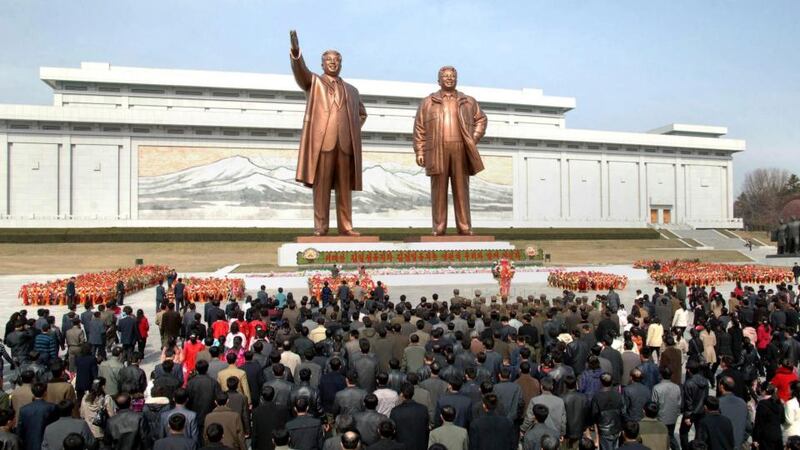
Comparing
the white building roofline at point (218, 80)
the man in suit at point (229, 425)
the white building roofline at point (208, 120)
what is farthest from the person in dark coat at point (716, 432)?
the white building roofline at point (218, 80)

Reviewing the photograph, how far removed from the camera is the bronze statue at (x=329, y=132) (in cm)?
2011

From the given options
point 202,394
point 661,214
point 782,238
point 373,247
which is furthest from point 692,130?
Answer: point 202,394

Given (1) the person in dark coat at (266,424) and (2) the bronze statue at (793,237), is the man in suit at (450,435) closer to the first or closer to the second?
(1) the person in dark coat at (266,424)

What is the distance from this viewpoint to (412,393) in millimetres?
4789

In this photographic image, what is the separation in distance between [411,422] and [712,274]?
18.5m

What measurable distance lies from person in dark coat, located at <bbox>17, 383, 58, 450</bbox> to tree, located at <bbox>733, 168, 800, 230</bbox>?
60527mm

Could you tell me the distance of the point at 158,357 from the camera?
32.9 feet

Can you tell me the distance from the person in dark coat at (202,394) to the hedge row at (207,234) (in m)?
32.4

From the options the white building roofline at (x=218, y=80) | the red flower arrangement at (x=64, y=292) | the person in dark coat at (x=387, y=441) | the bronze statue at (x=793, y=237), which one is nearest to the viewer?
the person in dark coat at (x=387, y=441)

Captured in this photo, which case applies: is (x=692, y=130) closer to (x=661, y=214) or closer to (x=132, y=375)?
(x=661, y=214)

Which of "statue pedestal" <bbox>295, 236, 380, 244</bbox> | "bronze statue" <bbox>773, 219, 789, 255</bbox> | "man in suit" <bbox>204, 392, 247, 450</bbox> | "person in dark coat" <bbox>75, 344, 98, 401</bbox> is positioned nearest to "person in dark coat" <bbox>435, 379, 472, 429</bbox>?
"man in suit" <bbox>204, 392, 247, 450</bbox>

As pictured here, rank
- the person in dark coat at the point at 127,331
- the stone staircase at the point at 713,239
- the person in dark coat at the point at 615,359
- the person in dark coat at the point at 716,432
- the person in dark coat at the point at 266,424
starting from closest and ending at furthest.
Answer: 1. the person in dark coat at the point at 716,432
2. the person in dark coat at the point at 266,424
3. the person in dark coat at the point at 615,359
4. the person in dark coat at the point at 127,331
5. the stone staircase at the point at 713,239

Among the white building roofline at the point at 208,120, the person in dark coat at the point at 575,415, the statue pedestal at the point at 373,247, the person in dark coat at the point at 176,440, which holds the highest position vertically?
the white building roofline at the point at 208,120

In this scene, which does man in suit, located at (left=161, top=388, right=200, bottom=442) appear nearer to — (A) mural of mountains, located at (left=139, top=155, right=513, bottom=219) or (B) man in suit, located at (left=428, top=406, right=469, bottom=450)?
(B) man in suit, located at (left=428, top=406, right=469, bottom=450)
